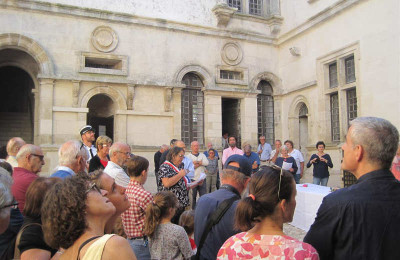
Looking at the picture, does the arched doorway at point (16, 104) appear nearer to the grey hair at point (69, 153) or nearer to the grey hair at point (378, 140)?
the grey hair at point (69, 153)

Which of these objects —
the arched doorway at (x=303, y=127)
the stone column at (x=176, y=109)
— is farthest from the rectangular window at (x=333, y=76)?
the stone column at (x=176, y=109)

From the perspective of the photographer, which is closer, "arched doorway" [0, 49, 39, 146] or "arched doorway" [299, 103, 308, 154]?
"arched doorway" [299, 103, 308, 154]

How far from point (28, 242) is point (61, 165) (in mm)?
1772

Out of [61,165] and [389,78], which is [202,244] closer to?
[61,165]

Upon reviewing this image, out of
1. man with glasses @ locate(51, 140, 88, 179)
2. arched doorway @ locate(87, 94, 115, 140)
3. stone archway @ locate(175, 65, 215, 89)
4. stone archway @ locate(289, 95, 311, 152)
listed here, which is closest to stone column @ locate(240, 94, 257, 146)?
stone archway @ locate(289, 95, 311, 152)

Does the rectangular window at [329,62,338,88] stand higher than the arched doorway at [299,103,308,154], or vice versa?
the rectangular window at [329,62,338,88]

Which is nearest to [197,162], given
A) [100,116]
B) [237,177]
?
[237,177]

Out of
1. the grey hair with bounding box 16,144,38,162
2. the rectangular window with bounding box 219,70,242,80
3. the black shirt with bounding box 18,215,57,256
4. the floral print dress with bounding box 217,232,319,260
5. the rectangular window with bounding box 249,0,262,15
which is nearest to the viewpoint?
the floral print dress with bounding box 217,232,319,260

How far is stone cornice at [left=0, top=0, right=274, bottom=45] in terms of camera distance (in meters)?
11.0

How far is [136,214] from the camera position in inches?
143

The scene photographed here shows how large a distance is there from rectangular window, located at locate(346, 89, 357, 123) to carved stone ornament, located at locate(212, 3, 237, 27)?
17.8 ft

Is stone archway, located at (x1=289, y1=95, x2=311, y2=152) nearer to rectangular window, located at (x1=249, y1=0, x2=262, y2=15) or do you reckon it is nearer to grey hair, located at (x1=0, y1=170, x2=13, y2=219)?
rectangular window, located at (x1=249, y1=0, x2=262, y2=15)

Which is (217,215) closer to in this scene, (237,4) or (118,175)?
(118,175)

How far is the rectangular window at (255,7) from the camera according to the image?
1529 centimetres
